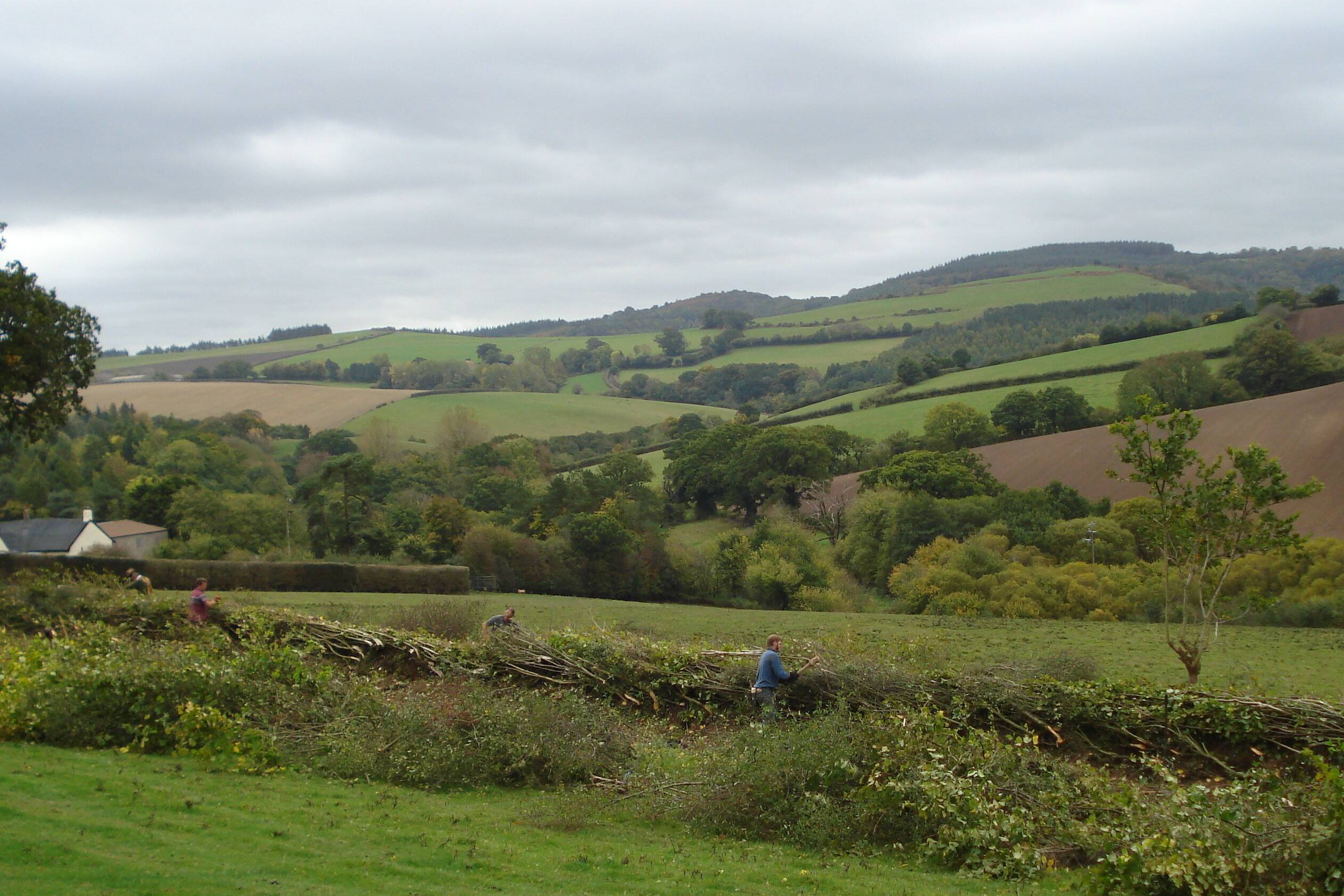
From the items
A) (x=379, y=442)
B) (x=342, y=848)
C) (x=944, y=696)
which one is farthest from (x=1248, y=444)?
(x=379, y=442)

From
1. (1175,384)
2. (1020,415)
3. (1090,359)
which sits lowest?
(1020,415)

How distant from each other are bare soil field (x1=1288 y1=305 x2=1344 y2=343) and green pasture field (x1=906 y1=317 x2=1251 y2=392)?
294 cm

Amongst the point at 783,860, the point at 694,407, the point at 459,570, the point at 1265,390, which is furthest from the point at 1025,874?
the point at 694,407

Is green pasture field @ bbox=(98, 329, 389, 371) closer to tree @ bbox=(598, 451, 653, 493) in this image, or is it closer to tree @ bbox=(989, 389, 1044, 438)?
tree @ bbox=(598, 451, 653, 493)

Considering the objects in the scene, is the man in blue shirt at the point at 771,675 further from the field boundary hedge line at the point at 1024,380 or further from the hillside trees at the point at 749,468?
the field boundary hedge line at the point at 1024,380

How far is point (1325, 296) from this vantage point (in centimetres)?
7331

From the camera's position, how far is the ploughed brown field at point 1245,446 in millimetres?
40906

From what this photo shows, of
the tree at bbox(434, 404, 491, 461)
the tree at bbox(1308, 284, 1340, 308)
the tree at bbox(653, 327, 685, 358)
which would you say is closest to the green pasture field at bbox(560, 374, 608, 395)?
the tree at bbox(653, 327, 685, 358)

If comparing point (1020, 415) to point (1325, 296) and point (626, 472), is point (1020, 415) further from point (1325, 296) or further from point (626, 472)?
point (1325, 296)

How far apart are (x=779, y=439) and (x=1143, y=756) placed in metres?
51.5

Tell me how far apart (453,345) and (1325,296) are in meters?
106

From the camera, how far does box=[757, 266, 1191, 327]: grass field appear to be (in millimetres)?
121312

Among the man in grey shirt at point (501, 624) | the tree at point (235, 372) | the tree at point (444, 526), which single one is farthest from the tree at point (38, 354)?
the tree at point (235, 372)

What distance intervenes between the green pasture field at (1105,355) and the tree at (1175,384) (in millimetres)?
4493
